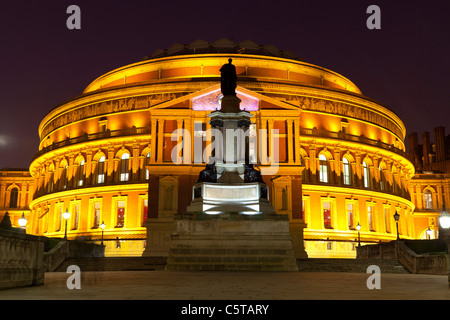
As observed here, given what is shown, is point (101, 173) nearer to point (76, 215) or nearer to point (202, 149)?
point (76, 215)

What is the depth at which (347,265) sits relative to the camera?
3198cm

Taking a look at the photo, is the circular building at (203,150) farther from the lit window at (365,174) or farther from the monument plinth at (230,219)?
the monument plinth at (230,219)

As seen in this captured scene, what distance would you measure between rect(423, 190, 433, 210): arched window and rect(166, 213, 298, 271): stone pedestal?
2415 inches

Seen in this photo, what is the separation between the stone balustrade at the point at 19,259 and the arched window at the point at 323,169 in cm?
4829

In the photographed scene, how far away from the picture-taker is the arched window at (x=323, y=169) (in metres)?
60.6

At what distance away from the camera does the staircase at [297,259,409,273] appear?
30.8 m

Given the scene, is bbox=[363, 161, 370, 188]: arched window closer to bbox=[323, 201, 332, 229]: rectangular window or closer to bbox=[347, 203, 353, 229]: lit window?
bbox=[347, 203, 353, 229]: lit window

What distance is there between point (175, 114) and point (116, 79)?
22534 millimetres

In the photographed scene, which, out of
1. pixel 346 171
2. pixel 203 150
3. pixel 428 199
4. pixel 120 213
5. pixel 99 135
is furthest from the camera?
pixel 428 199

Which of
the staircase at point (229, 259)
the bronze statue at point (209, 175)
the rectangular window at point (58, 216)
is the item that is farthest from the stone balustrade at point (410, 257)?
the rectangular window at point (58, 216)

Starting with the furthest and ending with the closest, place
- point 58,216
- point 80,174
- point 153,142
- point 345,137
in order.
A: 1. point 58,216
2. point 80,174
3. point 345,137
4. point 153,142

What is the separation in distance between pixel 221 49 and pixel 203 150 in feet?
81.3

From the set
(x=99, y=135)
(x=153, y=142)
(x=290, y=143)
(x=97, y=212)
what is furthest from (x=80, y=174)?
(x=290, y=143)

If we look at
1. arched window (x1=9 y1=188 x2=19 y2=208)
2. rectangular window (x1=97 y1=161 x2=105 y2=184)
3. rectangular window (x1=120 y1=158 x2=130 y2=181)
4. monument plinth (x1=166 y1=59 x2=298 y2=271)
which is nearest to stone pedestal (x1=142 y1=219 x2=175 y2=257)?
rectangular window (x1=120 y1=158 x2=130 y2=181)
